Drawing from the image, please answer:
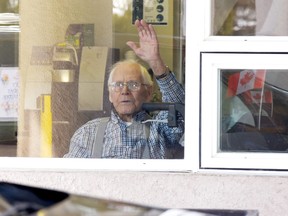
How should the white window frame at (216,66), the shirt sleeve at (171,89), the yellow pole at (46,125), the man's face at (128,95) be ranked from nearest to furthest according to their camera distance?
the white window frame at (216,66) < the shirt sleeve at (171,89) < the man's face at (128,95) < the yellow pole at (46,125)

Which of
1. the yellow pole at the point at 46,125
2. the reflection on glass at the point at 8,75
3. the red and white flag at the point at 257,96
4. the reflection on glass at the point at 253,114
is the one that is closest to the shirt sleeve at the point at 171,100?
the reflection on glass at the point at 253,114

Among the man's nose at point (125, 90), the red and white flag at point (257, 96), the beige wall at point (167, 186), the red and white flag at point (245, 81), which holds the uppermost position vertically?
the red and white flag at point (245, 81)

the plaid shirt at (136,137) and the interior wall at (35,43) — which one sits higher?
the interior wall at (35,43)

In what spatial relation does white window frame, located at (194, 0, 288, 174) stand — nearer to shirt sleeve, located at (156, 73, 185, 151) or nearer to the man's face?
shirt sleeve, located at (156, 73, 185, 151)

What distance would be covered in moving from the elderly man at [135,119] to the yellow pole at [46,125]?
0.16m

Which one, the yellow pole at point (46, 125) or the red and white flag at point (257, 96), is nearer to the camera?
the red and white flag at point (257, 96)

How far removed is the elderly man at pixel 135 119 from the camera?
5664mm

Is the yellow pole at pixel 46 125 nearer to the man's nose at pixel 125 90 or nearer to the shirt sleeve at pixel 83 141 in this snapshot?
the shirt sleeve at pixel 83 141

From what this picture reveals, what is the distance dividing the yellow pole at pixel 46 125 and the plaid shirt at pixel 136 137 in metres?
0.16

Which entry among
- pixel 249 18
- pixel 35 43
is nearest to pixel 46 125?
pixel 35 43

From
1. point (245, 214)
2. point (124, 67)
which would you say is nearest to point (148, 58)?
point (124, 67)

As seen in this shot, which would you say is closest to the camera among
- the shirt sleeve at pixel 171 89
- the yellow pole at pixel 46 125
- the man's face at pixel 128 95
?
the shirt sleeve at pixel 171 89

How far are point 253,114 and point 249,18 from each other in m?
0.56

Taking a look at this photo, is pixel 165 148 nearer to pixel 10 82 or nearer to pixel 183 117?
pixel 183 117
